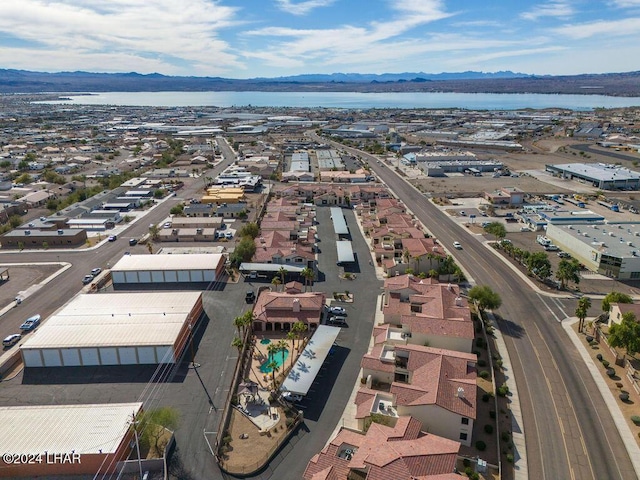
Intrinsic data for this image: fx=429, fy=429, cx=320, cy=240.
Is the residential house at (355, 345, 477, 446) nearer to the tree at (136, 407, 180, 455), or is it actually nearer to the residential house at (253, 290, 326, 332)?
the residential house at (253, 290, 326, 332)

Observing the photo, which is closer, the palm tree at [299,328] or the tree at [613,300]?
the palm tree at [299,328]

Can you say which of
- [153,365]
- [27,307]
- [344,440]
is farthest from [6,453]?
[27,307]

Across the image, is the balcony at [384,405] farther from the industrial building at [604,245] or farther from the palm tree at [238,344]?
the industrial building at [604,245]

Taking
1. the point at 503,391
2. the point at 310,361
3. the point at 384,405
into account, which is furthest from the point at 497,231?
the point at 384,405

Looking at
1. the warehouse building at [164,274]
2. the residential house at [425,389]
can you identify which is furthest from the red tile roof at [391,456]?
the warehouse building at [164,274]

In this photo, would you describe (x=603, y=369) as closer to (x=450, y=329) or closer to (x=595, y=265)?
(x=450, y=329)

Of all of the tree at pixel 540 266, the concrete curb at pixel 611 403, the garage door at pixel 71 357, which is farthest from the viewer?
the tree at pixel 540 266

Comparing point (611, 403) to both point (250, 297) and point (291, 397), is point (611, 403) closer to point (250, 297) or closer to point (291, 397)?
point (291, 397)
